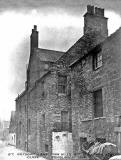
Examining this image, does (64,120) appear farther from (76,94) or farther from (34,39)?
(34,39)

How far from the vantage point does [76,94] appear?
52.7 feet

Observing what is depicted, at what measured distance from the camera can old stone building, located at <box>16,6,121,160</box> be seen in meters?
12.2

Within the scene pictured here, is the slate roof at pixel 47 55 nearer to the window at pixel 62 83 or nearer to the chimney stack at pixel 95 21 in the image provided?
the window at pixel 62 83

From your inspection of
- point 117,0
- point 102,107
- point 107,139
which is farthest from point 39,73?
point 117,0

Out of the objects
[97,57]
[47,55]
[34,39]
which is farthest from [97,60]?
[34,39]

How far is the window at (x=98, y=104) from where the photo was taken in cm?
1337

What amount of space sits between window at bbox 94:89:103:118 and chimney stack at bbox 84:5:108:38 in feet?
27.9

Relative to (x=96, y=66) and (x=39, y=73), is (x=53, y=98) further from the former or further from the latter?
(x=96, y=66)

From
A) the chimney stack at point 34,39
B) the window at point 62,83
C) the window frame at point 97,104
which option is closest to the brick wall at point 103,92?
the window frame at point 97,104

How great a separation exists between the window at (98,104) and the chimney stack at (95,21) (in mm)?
8507

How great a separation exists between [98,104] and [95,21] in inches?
384

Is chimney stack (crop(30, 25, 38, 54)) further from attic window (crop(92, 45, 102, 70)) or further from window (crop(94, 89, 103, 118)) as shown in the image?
window (crop(94, 89, 103, 118))

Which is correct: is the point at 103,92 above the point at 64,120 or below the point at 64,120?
above

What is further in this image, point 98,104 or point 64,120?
point 64,120
